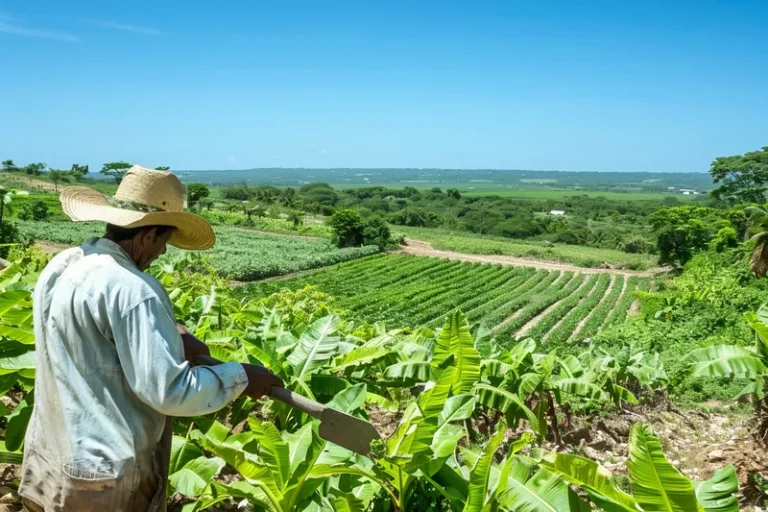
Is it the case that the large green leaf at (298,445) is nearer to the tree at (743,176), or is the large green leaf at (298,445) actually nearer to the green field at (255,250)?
the green field at (255,250)

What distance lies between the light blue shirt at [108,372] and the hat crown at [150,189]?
0.55 ft

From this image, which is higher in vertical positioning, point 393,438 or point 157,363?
point 157,363

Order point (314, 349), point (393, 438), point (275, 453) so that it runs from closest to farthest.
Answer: point (275, 453)
point (393, 438)
point (314, 349)

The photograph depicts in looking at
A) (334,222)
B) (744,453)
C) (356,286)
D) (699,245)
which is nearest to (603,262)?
(699,245)

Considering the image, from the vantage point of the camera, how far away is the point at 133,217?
5.95 ft

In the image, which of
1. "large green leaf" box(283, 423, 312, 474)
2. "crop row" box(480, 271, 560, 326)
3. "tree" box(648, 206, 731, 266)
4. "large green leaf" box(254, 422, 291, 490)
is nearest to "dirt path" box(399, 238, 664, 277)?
"tree" box(648, 206, 731, 266)

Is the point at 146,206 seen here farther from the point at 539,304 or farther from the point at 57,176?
the point at 57,176

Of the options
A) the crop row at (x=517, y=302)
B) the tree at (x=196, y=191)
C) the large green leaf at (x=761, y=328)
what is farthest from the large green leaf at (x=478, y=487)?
the tree at (x=196, y=191)

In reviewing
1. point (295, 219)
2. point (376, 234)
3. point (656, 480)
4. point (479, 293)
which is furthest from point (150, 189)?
point (295, 219)

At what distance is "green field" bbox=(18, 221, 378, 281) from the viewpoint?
35.3m

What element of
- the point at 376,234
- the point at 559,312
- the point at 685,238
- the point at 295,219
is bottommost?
the point at 559,312

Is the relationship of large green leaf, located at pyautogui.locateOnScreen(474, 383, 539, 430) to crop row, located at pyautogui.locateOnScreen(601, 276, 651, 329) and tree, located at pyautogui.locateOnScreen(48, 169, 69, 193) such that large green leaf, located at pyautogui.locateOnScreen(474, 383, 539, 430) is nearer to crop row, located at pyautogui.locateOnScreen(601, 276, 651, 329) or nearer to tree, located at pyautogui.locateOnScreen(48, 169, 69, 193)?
crop row, located at pyautogui.locateOnScreen(601, 276, 651, 329)

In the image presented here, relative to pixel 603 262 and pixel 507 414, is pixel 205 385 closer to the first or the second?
pixel 507 414

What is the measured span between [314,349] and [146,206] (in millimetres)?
1267
